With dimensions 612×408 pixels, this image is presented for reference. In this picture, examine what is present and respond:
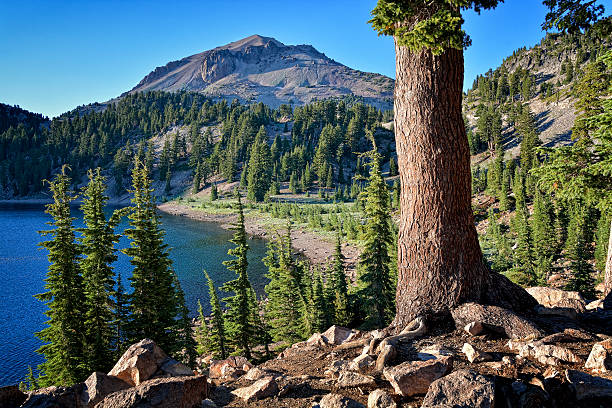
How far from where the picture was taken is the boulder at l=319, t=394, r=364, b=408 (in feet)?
12.2

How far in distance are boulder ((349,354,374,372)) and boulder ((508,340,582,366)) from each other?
6.33 feet

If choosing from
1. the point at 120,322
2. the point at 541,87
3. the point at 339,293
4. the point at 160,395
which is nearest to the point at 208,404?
the point at 160,395

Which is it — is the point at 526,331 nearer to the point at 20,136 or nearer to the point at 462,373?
the point at 462,373

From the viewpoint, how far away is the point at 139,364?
5.84m

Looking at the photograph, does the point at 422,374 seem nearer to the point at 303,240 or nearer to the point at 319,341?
the point at 319,341

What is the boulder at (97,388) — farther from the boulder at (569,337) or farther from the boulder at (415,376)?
the boulder at (569,337)

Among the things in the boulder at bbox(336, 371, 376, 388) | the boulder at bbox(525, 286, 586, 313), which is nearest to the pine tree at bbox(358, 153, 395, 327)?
the boulder at bbox(525, 286, 586, 313)

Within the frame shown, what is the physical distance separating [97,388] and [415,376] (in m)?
4.19

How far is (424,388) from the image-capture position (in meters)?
3.97

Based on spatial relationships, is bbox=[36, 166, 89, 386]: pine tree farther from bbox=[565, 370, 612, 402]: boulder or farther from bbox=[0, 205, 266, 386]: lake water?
bbox=[565, 370, 612, 402]: boulder

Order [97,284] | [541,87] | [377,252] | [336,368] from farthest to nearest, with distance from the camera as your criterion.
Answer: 1. [541,87]
2. [377,252]
3. [97,284]
4. [336,368]

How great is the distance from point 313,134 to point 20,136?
548 ft

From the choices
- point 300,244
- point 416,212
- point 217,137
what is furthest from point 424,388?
point 217,137

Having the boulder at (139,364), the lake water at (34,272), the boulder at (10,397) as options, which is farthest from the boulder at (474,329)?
the lake water at (34,272)
